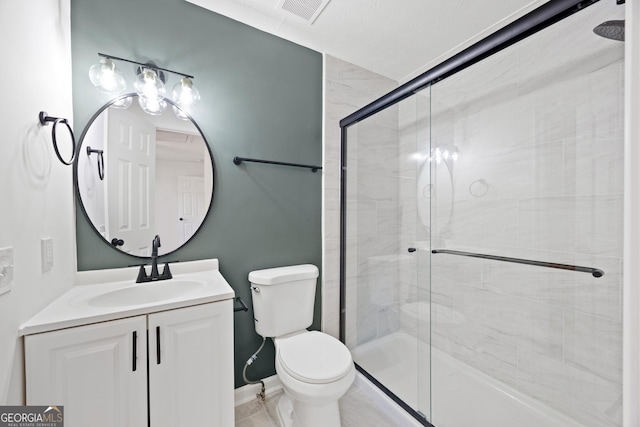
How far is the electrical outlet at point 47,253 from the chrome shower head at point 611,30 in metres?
2.25

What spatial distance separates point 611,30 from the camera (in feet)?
3.44

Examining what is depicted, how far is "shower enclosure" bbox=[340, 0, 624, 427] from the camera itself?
1201 mm

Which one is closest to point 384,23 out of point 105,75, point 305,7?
point 305,7

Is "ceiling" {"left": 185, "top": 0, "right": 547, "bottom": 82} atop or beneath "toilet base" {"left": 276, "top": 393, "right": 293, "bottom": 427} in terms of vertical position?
atop

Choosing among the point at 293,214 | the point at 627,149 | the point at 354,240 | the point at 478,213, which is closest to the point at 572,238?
the point at 478,213

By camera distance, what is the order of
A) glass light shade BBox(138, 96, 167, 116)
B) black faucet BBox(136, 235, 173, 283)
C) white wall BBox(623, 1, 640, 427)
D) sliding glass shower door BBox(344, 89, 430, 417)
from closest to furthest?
white wall BBox(623, 1, 640, 427)
black faucet BBox(136, 235, 173, 283)
glass light shade BBox(138, 96, 167, 116)
sliding glass shower door BBox(344, 89, 430, 417)

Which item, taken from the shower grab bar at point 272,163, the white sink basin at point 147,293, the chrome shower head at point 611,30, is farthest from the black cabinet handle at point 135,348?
the chrome shower head at point 611,30

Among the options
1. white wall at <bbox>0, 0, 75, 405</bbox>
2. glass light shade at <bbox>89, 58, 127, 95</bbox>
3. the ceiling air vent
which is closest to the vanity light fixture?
glass light shade at <bbox>89, 58, 127, 95</bbox>

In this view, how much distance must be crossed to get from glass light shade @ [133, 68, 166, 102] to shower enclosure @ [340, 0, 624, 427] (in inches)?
48.0

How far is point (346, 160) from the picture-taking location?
6.53 feet

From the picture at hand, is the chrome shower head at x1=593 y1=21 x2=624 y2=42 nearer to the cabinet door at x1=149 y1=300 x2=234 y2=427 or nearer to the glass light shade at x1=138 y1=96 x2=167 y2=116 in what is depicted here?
the cabinet door at x1=149 y1=300 x2=234 y2=427

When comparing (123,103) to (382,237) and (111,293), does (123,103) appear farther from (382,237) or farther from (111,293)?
(382,237)

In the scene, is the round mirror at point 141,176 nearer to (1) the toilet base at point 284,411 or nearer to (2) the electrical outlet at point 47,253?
(2) the electrical outlet at point 47,253

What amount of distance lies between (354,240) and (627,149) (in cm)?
147
